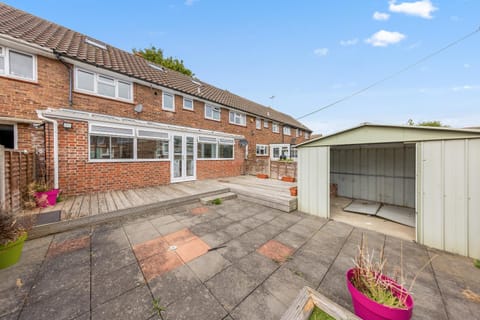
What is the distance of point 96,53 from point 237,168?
8.91m

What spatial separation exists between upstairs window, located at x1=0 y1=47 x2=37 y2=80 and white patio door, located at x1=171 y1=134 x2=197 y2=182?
4787 mm

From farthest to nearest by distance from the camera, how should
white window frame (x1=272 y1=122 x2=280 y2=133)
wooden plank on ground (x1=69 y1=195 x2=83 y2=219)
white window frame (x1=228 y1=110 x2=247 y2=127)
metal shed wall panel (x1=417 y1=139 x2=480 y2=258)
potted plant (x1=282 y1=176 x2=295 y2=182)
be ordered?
1. white window frame (x1=272 y1=122 x2=280 y2=133)
2. white window frame (x1=228 y1=110 x2=247 y2=127)
3. potted plant (x1=282 y1=176 x2=295 y2=182)
4. wooden plank on ground (x1=69 y1=195 x2=83 y2=219)
5. metal shed wall panel (x1=417 y1=139 x2=480 y2=258)

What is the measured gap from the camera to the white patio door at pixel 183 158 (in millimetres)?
8062

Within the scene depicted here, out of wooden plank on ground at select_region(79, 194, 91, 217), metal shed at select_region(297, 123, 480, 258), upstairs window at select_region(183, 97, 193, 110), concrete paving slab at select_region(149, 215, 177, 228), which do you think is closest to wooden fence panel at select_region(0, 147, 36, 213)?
wooden plank on ground at select_region(79, 194, 91, 217)

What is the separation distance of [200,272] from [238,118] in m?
11.0

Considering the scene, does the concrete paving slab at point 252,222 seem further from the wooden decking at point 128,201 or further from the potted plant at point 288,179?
the potted plant at point 288,179

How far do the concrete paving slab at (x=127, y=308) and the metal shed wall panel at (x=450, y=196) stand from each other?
495cm

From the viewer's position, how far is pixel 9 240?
249cm

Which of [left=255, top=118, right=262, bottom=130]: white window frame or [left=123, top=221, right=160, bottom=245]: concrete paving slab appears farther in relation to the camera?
[left=255, top=118, right=262, bottom=130]: white window frame

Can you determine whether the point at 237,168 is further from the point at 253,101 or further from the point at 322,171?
the point at 253,101

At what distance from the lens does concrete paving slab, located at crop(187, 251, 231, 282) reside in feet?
8.02

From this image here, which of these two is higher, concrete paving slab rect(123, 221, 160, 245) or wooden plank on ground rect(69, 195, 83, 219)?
wooden plank on ground rect(69, 195, 83, 219)

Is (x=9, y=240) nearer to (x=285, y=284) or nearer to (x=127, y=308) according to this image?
(x=127, y=308)

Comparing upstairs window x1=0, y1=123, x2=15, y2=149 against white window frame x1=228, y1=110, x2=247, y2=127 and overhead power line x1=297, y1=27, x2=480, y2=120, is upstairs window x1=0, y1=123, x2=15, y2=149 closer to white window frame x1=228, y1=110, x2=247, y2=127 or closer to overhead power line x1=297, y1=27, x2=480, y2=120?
white window frame x1=228, y1=110, x2=247, y2=127
